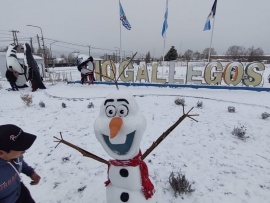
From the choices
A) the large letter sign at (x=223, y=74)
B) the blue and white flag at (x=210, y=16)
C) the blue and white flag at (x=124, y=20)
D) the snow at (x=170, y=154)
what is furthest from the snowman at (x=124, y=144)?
the blue and white flag at (x=210, y=16)

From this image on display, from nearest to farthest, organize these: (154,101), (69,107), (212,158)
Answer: (212,158) < (69,107) < (154,101)

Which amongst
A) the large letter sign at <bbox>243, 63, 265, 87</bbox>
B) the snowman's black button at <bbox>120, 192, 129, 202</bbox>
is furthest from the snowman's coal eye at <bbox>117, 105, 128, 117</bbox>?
the large letter sign at <bbox>243, 63, 265, 87</bbox>

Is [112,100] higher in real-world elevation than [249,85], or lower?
higher

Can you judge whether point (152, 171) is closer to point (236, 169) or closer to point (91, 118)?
point (236, 169)

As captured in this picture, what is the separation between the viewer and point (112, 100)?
1.92 metres

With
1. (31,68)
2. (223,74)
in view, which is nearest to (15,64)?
(31,68)

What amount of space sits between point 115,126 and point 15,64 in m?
11.7

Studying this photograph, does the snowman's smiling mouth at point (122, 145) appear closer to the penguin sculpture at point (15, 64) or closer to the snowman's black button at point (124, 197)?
the snowman's black button at point (124, 197)

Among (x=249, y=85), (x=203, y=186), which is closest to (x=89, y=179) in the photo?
(x=203, y=186)

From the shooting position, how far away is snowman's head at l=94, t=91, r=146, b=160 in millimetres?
1813

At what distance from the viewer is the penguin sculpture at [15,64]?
10.9 m

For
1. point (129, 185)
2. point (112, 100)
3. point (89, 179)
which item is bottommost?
point (89, 179)

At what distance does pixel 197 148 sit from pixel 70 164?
2805 mm

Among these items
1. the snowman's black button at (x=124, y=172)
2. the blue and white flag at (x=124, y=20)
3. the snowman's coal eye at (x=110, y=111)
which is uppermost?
the blue and white flag at (x=124, y=20)
